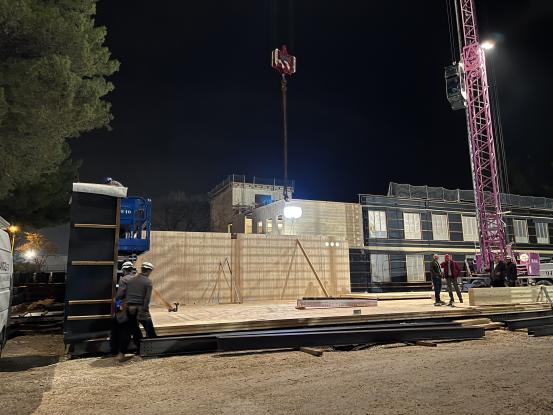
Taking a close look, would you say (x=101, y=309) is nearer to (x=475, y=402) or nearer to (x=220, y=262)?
(x=475, y=402)

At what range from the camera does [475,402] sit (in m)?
5.47

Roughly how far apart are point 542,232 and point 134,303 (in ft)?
144

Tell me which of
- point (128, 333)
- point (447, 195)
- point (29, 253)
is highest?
point (447, 195)

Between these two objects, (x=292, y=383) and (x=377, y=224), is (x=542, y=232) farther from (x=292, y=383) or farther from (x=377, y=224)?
(x=292, y=383)

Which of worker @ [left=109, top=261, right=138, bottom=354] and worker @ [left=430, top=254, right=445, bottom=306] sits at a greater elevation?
worker @ [left=430, top=254, right=445, bottom=306]

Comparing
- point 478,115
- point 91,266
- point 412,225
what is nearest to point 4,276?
point 91,266

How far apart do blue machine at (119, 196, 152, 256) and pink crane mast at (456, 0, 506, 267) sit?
24913 mm

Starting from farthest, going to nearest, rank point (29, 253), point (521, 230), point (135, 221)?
1. point (29, 253)
2. point (521, 230)
3. point (135, 221)

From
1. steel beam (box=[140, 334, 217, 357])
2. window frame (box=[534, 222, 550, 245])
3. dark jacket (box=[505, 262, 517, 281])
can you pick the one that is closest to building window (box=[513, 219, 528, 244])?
window frame (box=[534, 222, 550, 245])

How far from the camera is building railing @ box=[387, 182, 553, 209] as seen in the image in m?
35.1

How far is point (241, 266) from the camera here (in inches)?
682

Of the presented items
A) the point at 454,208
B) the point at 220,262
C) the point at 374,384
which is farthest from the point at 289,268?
the point at 454,208

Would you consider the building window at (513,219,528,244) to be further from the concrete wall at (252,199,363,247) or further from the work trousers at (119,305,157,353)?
the work trousers at (119,305,157,353)

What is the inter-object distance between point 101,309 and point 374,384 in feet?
18.7
